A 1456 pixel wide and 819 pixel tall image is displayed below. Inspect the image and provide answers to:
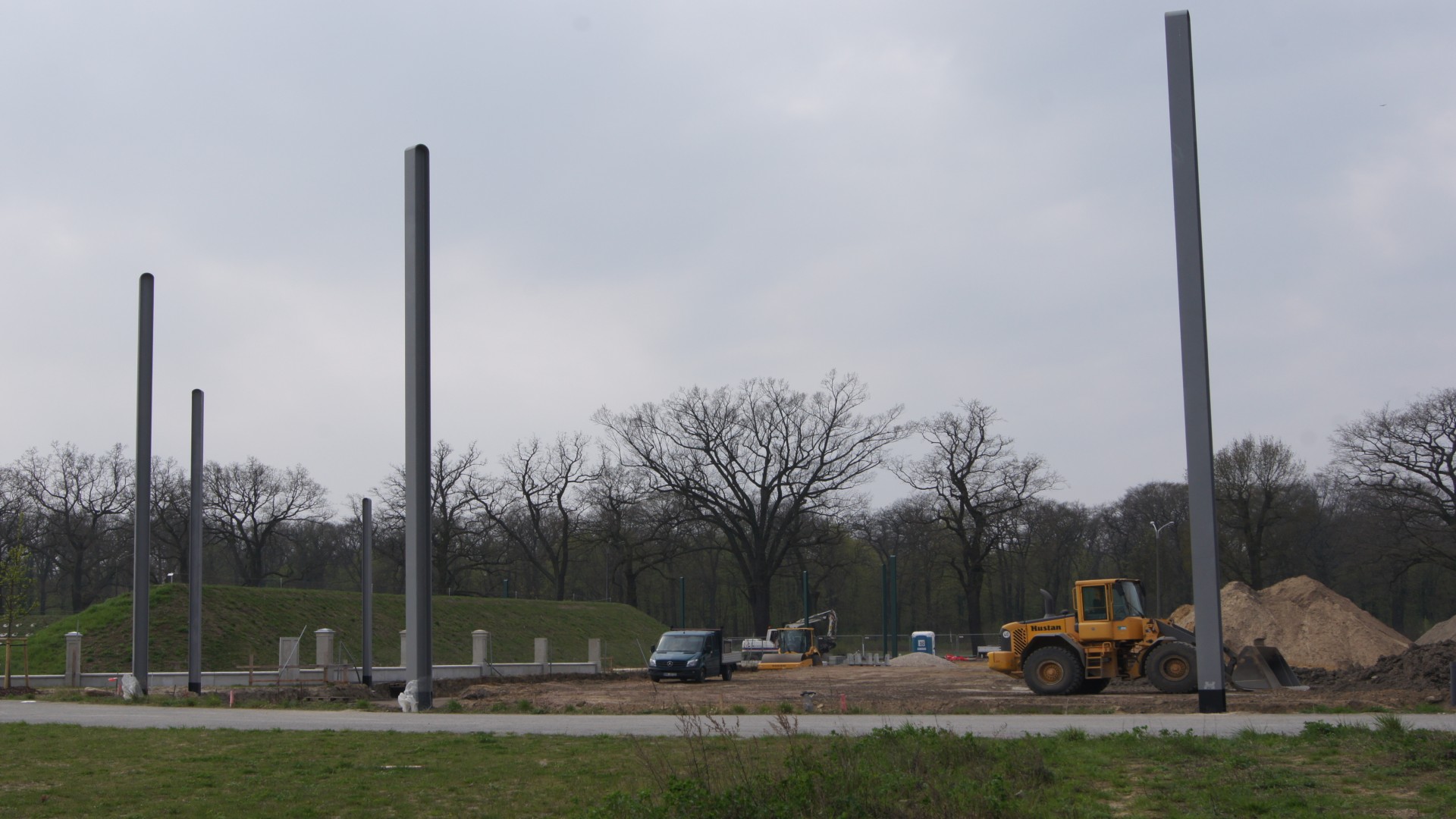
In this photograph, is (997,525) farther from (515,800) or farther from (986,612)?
(515,800)

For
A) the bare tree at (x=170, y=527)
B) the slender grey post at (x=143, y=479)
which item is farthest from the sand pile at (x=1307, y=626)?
the bare tree at (x=170, y=527)

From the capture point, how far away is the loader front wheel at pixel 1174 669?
23.2 metres

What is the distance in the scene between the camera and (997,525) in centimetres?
6769

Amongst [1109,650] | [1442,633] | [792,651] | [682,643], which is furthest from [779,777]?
[792,651]

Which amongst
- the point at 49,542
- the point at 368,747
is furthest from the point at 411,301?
the point at 49,542

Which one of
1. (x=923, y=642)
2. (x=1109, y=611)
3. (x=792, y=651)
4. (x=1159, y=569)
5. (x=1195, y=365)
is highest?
(x=1195, y=365)

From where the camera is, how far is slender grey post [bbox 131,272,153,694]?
24438mm

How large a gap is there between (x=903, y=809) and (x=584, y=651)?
4912 cm

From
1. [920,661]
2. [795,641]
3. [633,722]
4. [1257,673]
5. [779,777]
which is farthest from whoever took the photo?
[920,661]

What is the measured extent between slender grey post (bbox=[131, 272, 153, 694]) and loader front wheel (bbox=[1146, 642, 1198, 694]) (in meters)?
21.1

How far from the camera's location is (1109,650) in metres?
24.7

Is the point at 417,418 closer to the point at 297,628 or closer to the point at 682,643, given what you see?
the point at 682,643

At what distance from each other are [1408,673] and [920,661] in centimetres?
3315

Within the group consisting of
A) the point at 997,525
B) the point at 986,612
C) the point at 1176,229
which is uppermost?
the point at 1176,229
